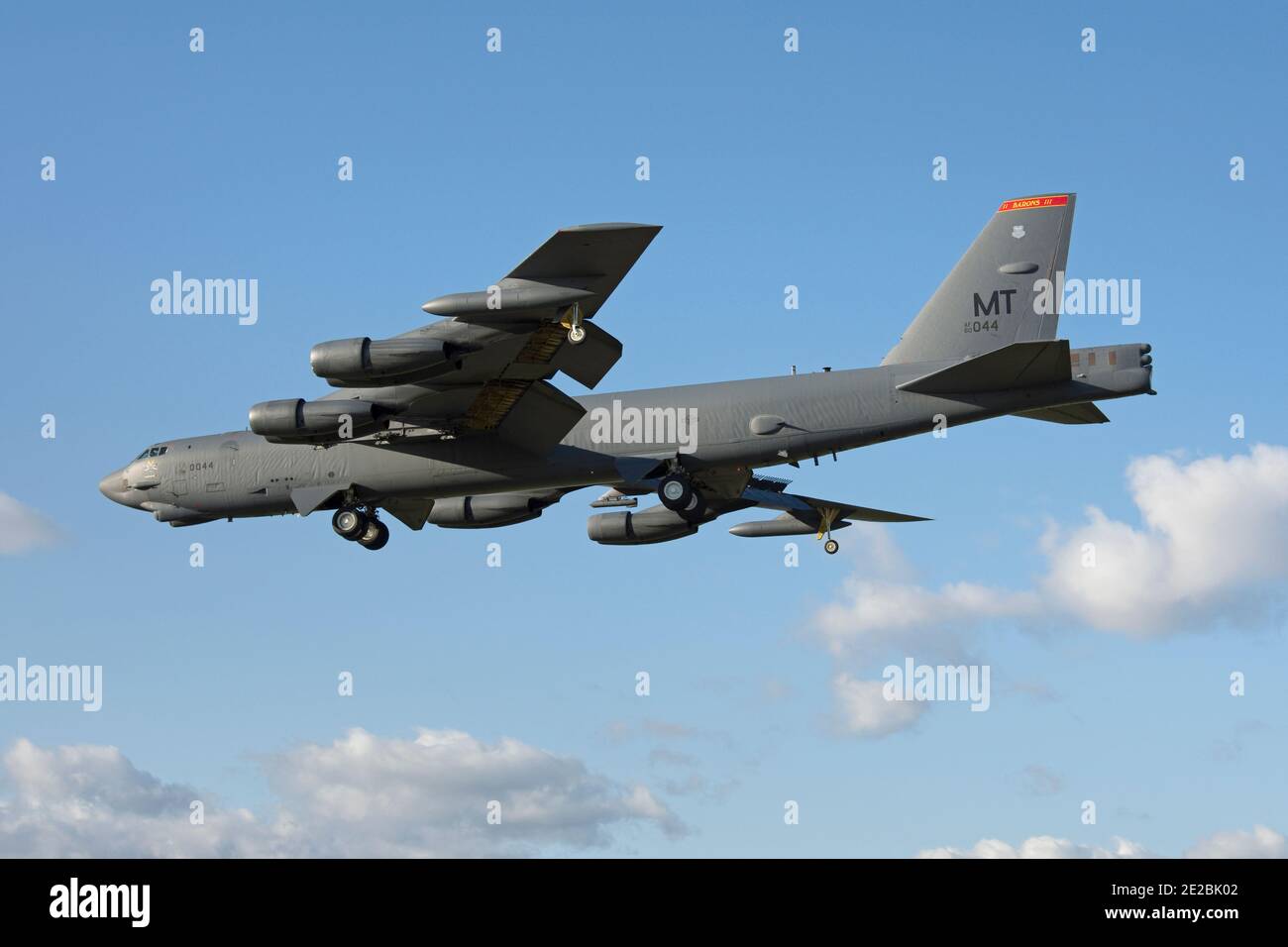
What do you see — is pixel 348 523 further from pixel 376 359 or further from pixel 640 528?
pixel 640 528

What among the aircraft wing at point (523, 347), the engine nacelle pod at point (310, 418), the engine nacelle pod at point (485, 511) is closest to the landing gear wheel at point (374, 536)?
the aircraft wing at point (523, 347)

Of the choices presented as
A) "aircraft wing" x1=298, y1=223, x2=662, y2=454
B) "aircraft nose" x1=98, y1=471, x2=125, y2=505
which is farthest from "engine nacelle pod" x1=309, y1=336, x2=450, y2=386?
"aircraft nose" x1=98, y1=471, x2=125, y2=505

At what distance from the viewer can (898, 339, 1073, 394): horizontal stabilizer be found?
28438mm

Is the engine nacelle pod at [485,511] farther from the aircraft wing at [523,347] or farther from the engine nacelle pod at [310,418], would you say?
the engine nacelle pod at [310,418]

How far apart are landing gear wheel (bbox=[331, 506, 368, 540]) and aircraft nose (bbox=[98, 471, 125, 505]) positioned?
4.87 m

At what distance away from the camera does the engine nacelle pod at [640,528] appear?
36.7m

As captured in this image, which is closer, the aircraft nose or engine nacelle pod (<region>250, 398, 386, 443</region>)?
engine nacelle pod (<region>250, 398, 386, 443</region>)

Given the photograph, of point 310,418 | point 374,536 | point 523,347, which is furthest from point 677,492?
point 310,418

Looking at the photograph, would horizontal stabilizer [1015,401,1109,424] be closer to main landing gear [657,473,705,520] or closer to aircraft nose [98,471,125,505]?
main landing gear [657,473,705,520]

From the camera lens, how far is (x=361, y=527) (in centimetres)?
3256

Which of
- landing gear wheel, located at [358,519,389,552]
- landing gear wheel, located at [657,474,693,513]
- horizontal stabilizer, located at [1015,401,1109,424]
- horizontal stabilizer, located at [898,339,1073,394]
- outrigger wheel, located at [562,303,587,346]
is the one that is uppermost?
outrigger wheel, located at [562,303,587,346]
